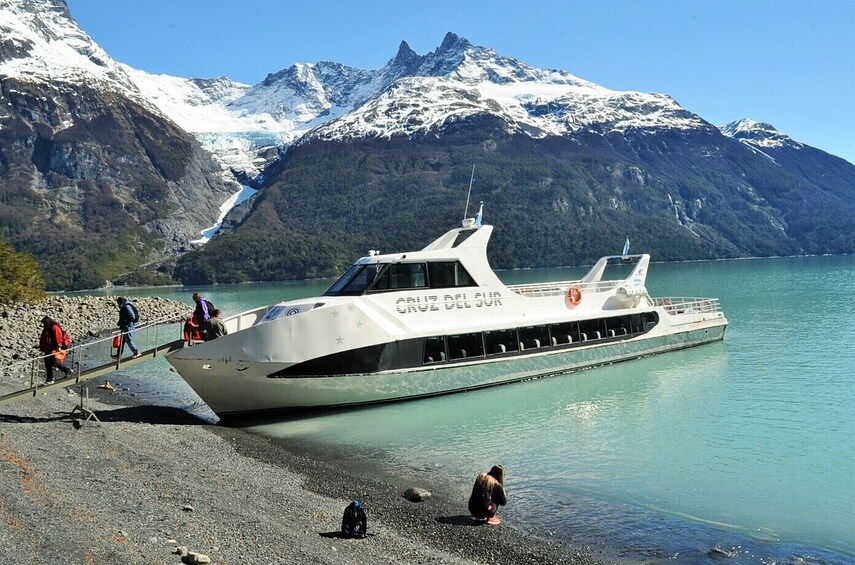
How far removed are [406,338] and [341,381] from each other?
2.56 m

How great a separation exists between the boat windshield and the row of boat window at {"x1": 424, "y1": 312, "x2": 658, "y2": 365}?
107 inches

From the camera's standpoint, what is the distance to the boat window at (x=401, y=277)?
23.0 m

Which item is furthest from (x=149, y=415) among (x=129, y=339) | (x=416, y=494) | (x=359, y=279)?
(x=416, y=494)

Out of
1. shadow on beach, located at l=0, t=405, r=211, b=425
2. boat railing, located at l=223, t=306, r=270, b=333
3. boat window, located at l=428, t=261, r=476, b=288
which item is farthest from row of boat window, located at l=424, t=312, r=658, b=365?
shadow on beach, located at l=0, t=405, r=211, b=425

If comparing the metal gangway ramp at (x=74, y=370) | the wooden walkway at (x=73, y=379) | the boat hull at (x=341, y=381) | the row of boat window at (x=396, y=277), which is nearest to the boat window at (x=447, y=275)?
the row of boat window at (x=396, y=277)

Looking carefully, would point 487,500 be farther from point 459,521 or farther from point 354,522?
point 354,522

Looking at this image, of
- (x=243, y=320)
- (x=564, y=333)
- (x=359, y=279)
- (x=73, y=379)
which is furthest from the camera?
(x=564, y=333)

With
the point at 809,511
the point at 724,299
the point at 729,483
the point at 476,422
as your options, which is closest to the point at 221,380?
the point at 476,422

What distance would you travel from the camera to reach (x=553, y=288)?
30.0 meters

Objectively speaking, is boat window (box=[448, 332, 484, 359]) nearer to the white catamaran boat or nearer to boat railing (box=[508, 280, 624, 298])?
the white catamaran boat

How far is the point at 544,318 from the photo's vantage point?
27359mm

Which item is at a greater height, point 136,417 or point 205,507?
point 136,417

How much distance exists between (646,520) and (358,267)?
1303cm

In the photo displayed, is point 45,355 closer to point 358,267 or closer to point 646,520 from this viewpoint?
point 358,267
